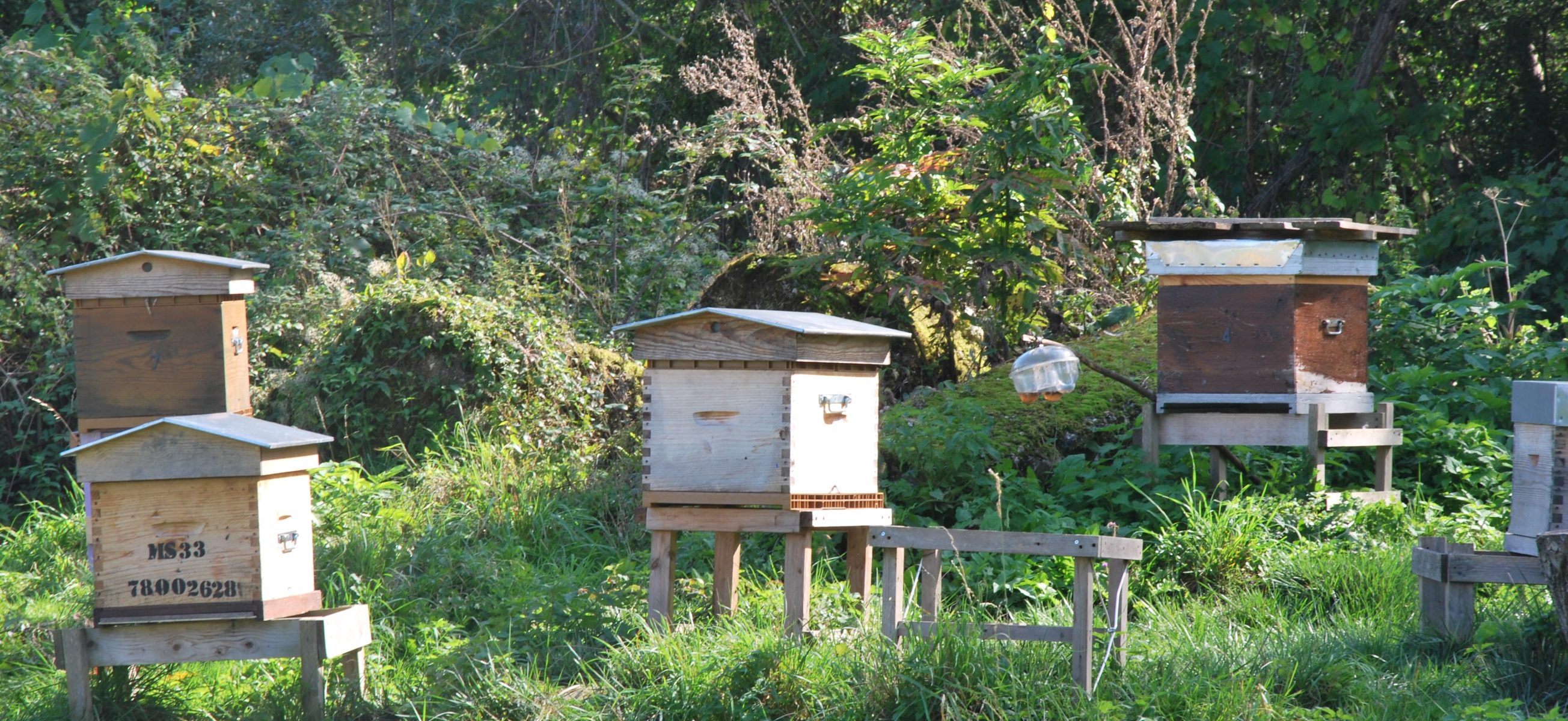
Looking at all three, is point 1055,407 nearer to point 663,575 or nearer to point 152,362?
point 663,575

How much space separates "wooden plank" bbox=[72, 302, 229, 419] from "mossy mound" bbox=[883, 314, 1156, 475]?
311 centimetres

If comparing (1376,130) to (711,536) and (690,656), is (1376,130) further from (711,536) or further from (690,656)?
(690,656)

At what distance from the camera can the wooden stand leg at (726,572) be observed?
16.1ft

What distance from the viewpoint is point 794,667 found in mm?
4145

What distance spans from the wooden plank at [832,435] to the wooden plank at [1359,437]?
7.43 feet

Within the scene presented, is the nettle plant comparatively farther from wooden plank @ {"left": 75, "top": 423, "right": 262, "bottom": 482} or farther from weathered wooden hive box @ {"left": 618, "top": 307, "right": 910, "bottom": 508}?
wooden plank @ {"left": 75, "top": 423, "right": 262, "bottom": 482}

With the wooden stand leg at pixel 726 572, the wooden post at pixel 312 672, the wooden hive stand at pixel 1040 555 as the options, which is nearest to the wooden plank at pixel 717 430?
the wooden stand leg at pixel 726 572

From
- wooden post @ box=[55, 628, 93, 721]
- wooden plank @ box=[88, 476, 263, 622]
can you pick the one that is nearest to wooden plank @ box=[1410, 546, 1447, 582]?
wooden plank @ box=[88, 476, 263, 622]

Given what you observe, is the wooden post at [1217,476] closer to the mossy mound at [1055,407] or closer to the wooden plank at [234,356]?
the mossy mound at [1055,407]

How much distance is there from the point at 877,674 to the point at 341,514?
3592mm

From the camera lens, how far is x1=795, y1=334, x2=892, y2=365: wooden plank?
4539mm

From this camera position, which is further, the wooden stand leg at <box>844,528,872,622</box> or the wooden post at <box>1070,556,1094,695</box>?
the wooden stand leg at <box>844,528,872,622</box>

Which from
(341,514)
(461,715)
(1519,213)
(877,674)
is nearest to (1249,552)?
(877,674)

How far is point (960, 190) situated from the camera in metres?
7.47
